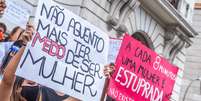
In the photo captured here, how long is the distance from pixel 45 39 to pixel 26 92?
695mm

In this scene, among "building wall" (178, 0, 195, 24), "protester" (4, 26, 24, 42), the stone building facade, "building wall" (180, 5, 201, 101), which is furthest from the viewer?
"building wall" (180, 5, 201, 101)

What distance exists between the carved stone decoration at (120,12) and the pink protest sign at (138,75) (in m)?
1.88

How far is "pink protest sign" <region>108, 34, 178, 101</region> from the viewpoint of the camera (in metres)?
8.22

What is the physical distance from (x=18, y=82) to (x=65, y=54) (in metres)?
0.63

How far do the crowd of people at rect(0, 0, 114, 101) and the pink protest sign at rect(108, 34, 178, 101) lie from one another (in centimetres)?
137

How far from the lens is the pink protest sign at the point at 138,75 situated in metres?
8.22

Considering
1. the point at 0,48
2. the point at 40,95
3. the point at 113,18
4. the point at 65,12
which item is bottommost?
the point at 40,95

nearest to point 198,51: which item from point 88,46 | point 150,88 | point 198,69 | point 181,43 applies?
point 198,69

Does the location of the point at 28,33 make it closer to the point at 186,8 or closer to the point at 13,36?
the point at 13,36

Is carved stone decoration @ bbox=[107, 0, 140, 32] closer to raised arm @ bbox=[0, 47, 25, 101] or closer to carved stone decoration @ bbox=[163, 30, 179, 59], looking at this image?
carved stone decoration @ bbox=[163, 30, 179, 59]

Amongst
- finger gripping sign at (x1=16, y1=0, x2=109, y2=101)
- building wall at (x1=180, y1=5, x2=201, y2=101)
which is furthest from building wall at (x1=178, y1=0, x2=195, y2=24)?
finger gripping sign at (x1=16, y1=0, x2=109, y2=101)

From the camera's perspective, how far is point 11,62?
17.2 feet

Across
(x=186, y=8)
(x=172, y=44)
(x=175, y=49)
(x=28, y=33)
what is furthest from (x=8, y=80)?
(x=186, y=8)

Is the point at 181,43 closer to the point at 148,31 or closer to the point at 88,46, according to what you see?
the point at 148,31
